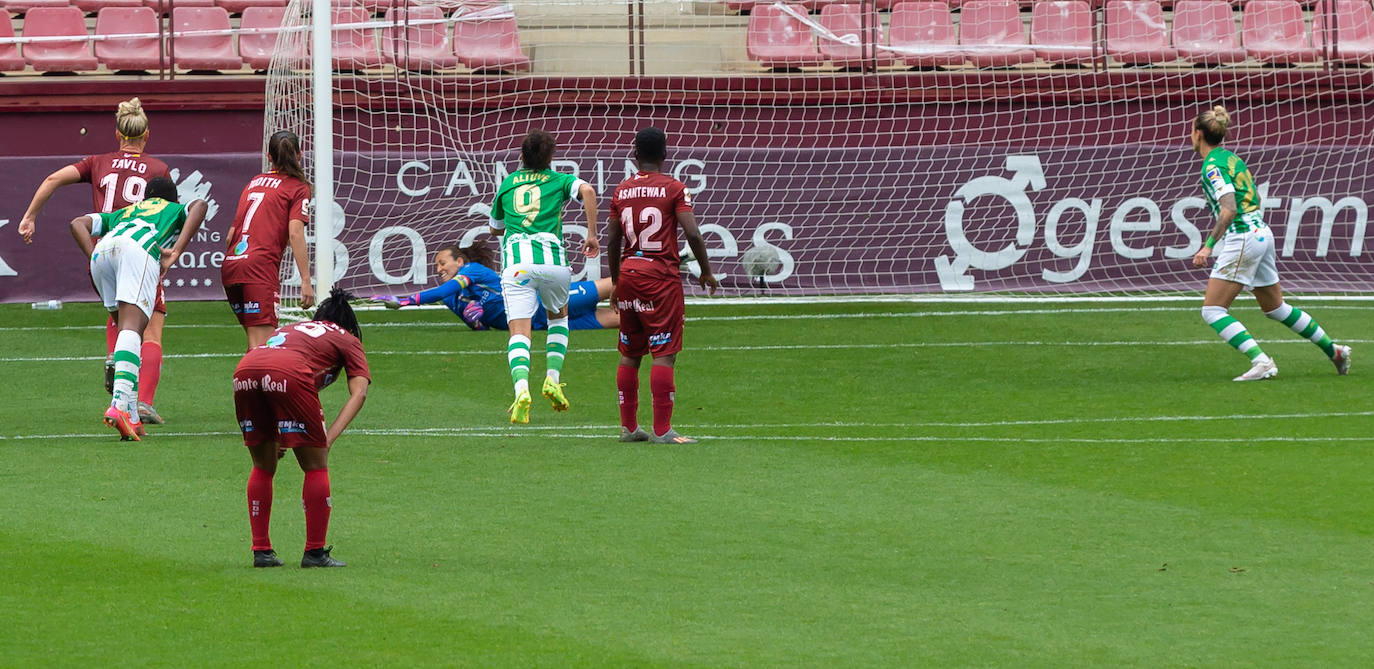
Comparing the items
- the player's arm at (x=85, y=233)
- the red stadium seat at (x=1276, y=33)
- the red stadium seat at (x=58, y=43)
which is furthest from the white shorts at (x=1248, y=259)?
the red stadium seat at (x=58, y=43)

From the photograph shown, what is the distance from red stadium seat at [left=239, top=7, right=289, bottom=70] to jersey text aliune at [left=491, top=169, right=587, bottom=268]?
9907mm

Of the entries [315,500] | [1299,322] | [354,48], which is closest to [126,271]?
[315,500]

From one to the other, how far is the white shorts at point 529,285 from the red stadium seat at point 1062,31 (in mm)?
10599

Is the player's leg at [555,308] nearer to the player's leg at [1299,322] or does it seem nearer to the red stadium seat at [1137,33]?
the player's leg at [1299,322]

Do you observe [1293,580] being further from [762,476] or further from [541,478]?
[541,478]

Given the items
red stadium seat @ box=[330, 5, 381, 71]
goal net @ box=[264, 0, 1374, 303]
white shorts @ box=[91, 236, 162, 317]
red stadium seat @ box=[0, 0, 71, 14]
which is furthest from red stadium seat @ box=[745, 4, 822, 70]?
white shorts @ box=[91, 236, 162, 317]

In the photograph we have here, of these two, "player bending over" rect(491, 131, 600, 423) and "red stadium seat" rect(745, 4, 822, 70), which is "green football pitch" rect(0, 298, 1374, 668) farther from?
"red stadium seat" rect(745, 4, 822, 70)

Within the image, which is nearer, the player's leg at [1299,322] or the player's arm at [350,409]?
the player's arm at [350,409]

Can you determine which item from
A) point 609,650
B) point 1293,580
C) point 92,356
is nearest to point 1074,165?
point 92,356

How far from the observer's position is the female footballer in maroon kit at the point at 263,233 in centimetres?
1025

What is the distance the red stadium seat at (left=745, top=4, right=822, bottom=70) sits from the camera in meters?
20.2

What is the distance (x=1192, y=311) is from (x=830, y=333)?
382 centimetres

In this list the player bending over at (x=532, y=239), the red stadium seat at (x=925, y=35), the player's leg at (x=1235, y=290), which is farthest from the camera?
the red stadium seat at (x=925, y=35)

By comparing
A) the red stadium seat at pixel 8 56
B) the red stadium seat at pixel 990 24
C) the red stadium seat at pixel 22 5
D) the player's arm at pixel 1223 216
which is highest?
the red stadium seat at pixel 22 5
